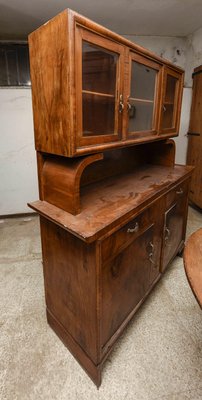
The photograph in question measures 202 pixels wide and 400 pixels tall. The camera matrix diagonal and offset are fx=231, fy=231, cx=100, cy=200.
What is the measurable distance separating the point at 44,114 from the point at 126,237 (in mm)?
729

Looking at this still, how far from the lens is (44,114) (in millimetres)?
1085

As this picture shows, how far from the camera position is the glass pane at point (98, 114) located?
1.04 meters

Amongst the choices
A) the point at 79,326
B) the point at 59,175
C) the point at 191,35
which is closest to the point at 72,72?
the point at 59,175

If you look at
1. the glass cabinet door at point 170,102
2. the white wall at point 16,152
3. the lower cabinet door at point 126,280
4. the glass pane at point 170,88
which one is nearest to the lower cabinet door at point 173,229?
the lower cabinet door at point 126,280

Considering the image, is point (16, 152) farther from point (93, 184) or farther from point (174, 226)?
point (174, 226)

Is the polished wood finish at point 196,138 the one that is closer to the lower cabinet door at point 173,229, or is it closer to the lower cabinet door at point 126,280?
the lower cabinet door at point 173,229

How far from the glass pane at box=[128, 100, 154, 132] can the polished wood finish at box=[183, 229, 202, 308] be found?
72 centimetres

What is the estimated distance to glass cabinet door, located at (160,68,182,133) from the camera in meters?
1.67

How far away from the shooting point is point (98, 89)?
1110 mm

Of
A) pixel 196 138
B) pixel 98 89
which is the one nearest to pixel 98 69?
pixel 98 89

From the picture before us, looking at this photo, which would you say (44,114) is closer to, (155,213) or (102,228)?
(102,228)

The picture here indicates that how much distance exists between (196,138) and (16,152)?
2.43 meters

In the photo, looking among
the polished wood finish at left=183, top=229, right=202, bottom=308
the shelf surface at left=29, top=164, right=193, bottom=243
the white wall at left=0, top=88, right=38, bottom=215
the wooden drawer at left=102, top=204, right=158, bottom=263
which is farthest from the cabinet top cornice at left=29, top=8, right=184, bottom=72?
the white wall at left=0, top=88, right=38, bottom=215

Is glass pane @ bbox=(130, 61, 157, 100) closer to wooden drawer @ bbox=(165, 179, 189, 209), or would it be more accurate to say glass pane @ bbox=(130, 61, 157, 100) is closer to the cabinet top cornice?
the cabinet top cornice
